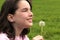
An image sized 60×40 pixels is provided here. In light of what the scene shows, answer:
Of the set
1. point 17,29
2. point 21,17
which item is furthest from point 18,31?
point 21,17

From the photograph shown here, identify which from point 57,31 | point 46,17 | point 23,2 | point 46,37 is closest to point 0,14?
point 23,2

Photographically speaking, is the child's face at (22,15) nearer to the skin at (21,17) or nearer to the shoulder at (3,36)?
the skin at (21,17)

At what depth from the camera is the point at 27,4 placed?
3.11 metres

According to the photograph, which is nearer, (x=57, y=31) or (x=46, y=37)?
(x=46, y=37)

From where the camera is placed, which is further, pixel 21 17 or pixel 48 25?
pixel 48 25

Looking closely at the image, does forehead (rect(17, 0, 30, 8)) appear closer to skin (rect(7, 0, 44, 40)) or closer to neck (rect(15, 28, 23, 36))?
skin (rect(7, 0, 44, 40))

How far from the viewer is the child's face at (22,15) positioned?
306cm

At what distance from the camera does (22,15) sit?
121 inches

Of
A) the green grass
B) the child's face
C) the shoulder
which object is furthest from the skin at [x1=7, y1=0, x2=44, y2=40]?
the green grass

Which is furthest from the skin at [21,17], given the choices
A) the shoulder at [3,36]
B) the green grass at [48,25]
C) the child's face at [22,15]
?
the green grass at [48,25]

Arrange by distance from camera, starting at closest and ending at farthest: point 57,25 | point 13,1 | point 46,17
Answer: point 13,1
point 57,25
point 46,17

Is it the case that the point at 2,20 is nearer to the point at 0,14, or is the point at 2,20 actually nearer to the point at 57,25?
the point at 0,14

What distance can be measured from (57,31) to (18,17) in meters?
4.80

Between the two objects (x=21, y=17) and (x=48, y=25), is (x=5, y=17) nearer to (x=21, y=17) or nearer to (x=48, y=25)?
(x=21, y=17)
